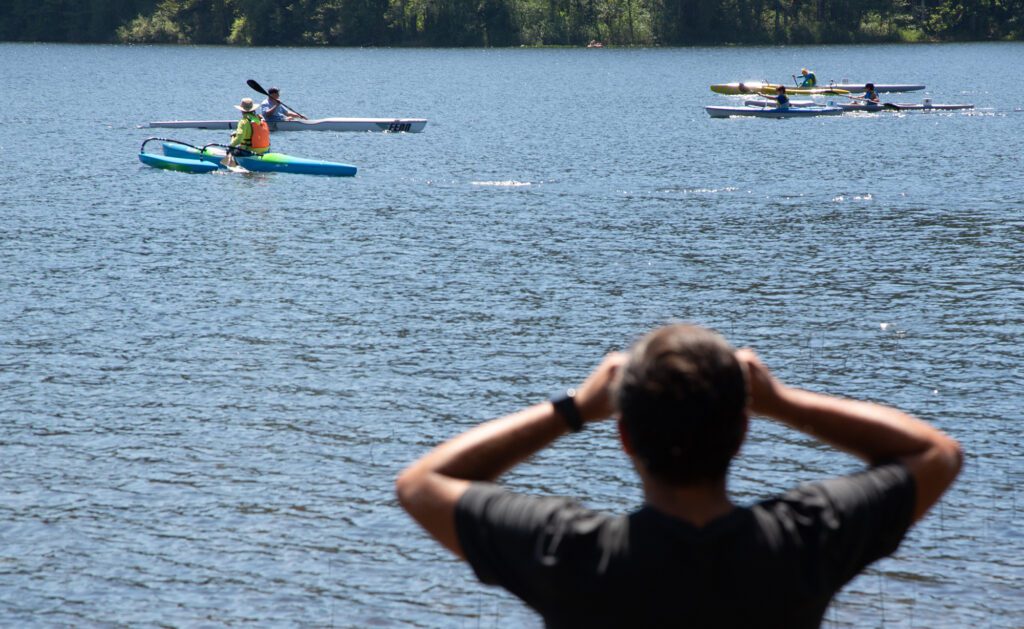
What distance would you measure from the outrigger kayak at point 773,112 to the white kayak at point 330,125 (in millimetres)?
13012

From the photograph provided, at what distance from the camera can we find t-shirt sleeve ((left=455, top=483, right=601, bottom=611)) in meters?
2.89

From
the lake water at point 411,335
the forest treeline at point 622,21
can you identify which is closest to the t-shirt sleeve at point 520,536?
the lake water at point 411,335

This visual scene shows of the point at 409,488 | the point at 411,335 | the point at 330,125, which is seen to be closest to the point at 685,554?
the point at 409,488

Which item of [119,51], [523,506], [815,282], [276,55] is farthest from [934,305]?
[119,51]

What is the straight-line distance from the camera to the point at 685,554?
111 inches

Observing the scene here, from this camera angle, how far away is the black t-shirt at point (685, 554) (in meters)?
2.82

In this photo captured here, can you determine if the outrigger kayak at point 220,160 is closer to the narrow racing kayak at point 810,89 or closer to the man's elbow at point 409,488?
the narrow racing kayak at point 810,89

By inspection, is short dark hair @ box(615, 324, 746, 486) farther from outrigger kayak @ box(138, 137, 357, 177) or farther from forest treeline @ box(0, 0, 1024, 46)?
forest treeline @ box(0, 0, 1024, 46)

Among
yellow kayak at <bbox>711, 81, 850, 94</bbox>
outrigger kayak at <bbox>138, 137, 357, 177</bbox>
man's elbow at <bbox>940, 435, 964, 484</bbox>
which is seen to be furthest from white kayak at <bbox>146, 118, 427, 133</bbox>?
man's elbow at <bbox>940, 435, 964, 484</bbox>

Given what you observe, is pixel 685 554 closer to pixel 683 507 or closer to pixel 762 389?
pixel 683 507

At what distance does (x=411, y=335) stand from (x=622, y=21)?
339 ft

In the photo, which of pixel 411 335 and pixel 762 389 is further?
pixel 411 335

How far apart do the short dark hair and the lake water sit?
257 inches

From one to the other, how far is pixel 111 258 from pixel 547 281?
7978 millimetres
